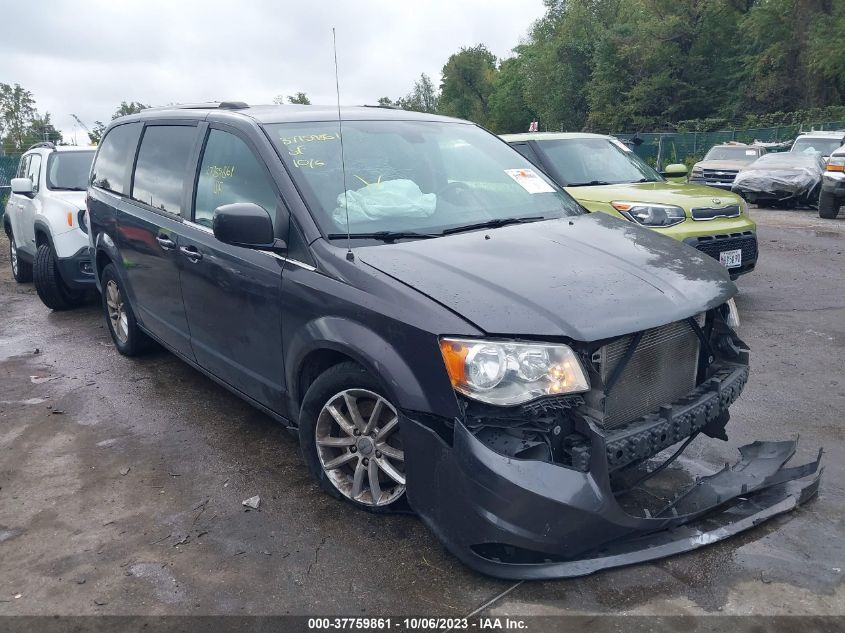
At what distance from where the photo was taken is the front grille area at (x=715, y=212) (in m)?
7.09

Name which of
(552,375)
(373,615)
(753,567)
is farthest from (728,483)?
→ (373,615)

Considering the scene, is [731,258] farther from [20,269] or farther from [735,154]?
[735,154]

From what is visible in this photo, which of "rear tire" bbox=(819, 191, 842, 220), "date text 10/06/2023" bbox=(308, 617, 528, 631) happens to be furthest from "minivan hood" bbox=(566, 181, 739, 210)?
"rear tire" bbox=(819, 191, 842, 220)

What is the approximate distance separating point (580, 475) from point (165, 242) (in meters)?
3.00

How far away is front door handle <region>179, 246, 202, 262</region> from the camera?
415 cm

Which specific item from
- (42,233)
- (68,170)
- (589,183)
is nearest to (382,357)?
(589,183)

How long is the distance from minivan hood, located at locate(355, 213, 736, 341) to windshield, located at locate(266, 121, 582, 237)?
24 centimetres

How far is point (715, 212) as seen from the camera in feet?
23.5

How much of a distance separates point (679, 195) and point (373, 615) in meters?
5.83

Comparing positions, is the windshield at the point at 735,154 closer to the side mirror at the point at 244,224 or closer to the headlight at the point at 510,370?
the side mirror at the point at 244,224

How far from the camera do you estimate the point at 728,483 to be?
10.4 feet

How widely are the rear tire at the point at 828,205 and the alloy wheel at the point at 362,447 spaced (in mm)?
13335

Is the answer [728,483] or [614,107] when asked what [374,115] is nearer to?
[728,483]

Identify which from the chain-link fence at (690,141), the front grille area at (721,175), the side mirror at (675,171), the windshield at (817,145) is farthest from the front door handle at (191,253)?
the chain-link fence at (690,141)
